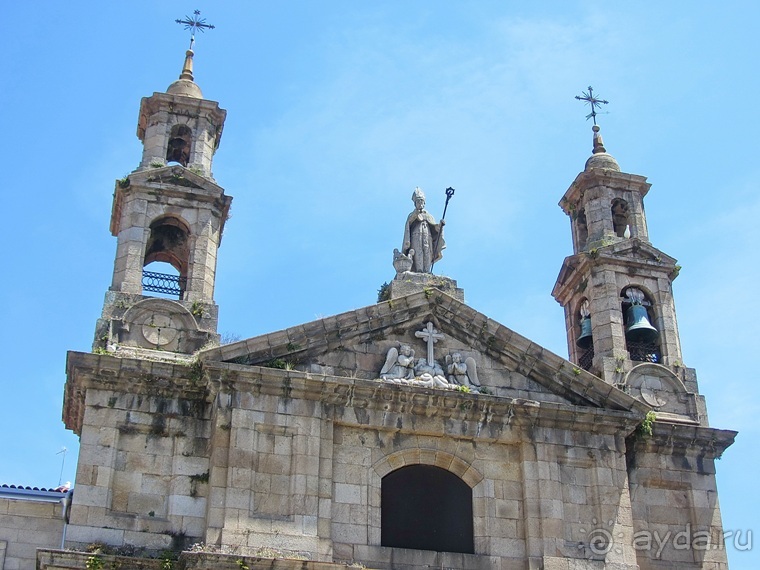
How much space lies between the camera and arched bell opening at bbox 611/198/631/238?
27.7 meters

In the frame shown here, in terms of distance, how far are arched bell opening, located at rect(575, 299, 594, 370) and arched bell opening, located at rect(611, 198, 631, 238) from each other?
84.5 inches

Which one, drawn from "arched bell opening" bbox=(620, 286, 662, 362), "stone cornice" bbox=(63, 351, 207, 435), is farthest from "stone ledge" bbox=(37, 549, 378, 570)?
"arched bell opening" bbox=(620, 286, 662, 362)

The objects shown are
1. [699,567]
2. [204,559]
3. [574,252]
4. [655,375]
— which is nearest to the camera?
[204,559]

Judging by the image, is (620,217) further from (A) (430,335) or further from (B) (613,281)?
(A) (430,335)

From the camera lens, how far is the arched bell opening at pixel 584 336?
1026 inches

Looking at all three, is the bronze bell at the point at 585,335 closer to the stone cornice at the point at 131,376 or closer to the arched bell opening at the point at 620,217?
the arched bell opening at the point at 620,217

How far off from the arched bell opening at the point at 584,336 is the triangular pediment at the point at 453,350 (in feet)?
9.53

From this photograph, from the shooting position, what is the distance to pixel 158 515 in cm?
2034

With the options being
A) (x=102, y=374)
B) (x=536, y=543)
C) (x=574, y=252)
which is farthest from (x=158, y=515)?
(x=574, y=252)

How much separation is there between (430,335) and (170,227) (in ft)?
21.2

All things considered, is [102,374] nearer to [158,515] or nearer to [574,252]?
[158,515]

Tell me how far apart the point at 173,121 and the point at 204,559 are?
35.6 ft

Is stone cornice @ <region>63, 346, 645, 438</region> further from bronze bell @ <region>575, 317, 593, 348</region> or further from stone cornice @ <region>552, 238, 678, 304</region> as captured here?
stone cornice @ <region>552, 238, 678, 304</region>

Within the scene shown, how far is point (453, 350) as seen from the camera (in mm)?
23016
